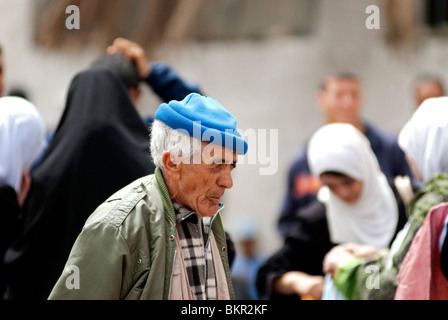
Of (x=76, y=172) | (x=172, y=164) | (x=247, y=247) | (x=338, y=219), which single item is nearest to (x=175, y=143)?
(x=172, y=164)

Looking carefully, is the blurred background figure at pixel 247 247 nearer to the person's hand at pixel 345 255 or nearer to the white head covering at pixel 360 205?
the white head covering at pixel 360 205

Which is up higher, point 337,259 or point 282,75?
point 282,75

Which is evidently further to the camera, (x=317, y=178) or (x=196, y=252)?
(x=317, y=178)

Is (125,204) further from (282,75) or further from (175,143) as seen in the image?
(282,75)

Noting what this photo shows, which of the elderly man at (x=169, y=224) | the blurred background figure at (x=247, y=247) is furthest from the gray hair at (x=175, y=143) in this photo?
the blurred background figure at (x=247, y=247)

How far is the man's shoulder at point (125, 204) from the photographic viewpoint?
2191 mm

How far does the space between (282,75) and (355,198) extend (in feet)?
11.6

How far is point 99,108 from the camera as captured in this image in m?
3.13

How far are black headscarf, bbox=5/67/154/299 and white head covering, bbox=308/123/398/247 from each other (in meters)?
1.18

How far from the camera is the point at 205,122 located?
219 centimetres

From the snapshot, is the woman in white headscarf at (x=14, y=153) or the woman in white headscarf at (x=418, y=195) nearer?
the woman in white headscarf at (x=418, y=195)
